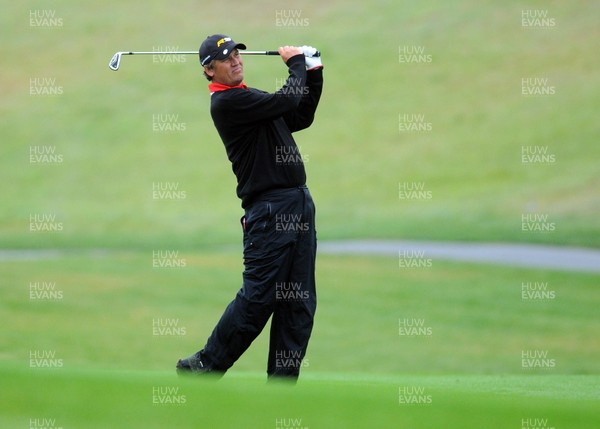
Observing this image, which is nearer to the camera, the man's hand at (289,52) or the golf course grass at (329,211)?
the golf course grass at (329,211)

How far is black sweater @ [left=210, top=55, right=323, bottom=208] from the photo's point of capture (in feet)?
22.8

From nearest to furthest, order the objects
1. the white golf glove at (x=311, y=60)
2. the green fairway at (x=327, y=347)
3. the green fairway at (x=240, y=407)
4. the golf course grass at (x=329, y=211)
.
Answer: the green fairway at (x=240, y=407), the green fairway at (x=327, y=347), the golf course grass at (x=329, y=211), the white golf glove at (x=311, y=60)

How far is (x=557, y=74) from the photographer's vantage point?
34125 millimetres

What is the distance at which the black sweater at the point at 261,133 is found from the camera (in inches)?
274

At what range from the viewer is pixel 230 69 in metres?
7.16

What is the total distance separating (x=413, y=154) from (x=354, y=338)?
15.6m

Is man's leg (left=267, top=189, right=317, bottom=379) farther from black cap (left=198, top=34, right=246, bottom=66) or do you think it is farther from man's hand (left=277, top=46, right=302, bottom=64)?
black cap (left=198, top=34, right=246, bottom=66)

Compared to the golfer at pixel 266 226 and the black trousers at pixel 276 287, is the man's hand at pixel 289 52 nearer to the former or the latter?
the golfer at pixel 266 226

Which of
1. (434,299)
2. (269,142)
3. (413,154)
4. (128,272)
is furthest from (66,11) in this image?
(269,142)

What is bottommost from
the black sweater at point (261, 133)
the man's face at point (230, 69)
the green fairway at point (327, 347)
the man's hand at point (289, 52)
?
the green fairway at point (327, 347)

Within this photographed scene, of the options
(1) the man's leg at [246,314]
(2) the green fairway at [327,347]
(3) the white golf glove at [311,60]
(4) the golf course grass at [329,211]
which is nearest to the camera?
(2) the green fairway at [327,347]

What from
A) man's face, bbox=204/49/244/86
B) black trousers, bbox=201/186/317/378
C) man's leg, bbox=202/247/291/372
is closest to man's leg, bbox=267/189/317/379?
black trousers, bbox=201/186/317/378

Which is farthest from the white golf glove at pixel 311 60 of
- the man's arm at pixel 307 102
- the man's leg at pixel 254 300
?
the man's leg at pixel 254 300

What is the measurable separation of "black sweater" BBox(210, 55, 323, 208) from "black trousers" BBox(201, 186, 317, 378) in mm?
97
